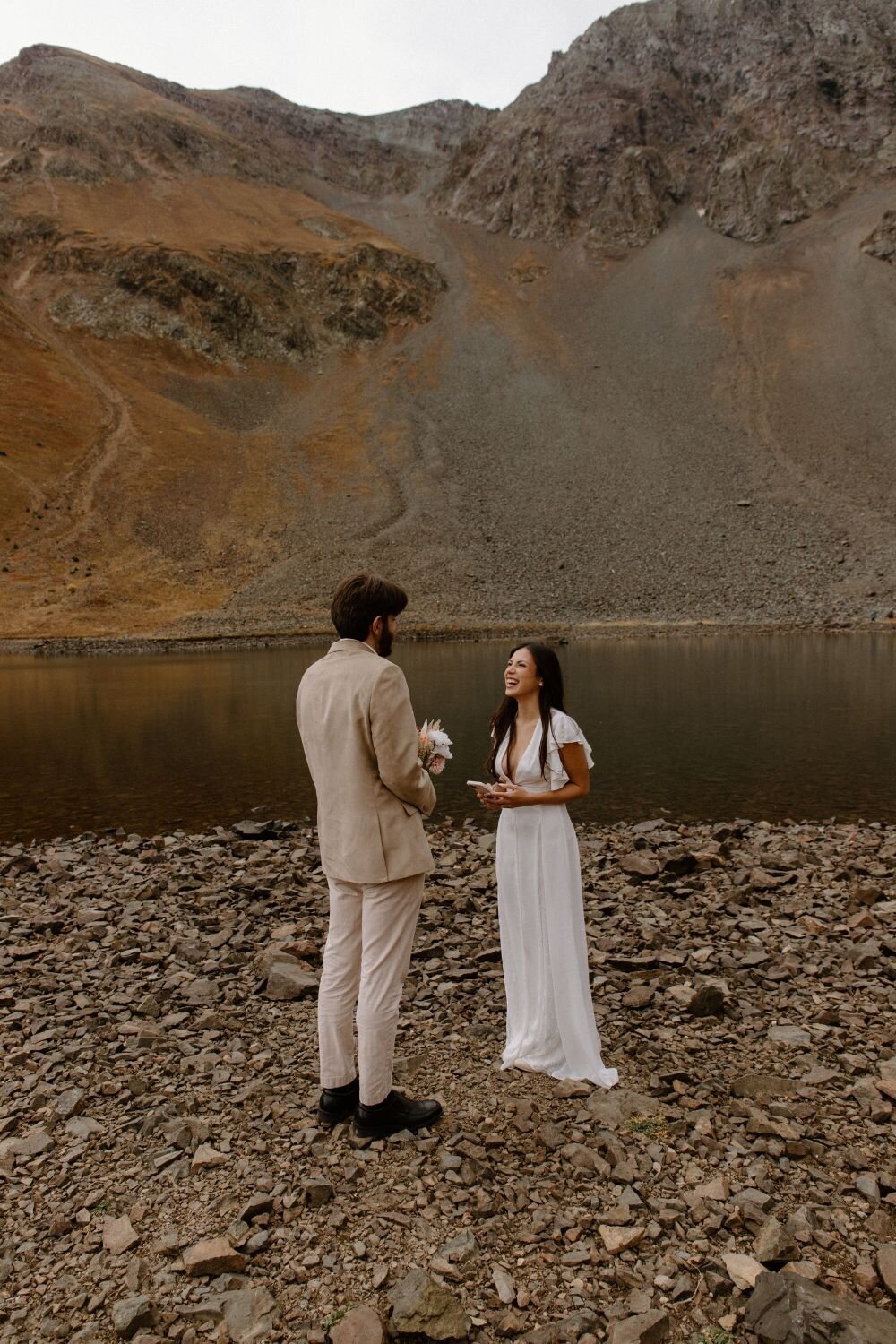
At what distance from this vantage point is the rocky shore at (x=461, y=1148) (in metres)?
3.76

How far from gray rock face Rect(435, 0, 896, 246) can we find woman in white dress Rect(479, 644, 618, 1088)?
145 m

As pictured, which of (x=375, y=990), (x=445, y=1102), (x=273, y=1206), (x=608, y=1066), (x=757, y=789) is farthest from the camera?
(x=757, y=789)

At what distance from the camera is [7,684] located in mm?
37969

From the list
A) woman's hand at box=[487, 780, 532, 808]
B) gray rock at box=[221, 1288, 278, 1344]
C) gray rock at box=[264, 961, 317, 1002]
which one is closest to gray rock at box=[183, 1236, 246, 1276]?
gray rock at box=[221, 1288, 278, 1344]

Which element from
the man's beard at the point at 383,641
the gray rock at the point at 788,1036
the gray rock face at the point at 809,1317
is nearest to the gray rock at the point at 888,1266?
the gray rock face at the point at 809,1317

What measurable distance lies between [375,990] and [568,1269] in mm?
1693

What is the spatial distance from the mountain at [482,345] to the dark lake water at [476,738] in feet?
73.1

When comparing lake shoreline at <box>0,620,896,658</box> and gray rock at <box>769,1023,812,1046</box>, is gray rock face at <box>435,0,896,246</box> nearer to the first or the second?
lake shoreline at <box>0,620,896,658</box>

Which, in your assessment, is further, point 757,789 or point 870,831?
point 757,789

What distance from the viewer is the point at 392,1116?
16.6 ft

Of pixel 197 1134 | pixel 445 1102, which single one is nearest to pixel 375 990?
pixel 445 1102

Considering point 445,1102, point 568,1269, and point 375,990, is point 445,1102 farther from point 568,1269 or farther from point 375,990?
point 568,1269

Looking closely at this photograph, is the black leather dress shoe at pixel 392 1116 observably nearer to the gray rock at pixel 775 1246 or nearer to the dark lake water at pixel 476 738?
the gray rock at pixel 775 1246

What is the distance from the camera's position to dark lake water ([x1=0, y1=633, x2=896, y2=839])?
16.1 metres
